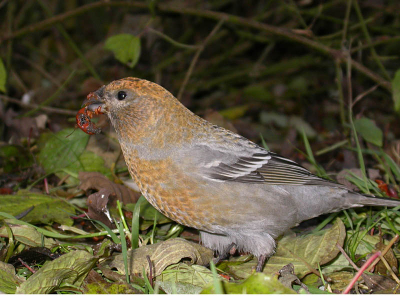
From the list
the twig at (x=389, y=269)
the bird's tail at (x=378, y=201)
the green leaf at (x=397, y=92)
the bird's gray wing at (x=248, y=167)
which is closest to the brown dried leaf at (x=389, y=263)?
the twig at (x=389, y=269)

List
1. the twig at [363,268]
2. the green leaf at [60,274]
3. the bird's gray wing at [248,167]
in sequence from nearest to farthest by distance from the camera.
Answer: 1. the twig at [363,268]
2. the green leaf at [60,274]
3. the bird's gray wing at [248,167]

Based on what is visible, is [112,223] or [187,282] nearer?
[187,282]

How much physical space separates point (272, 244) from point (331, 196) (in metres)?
0.63

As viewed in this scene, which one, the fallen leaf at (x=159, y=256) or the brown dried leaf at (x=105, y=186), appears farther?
the brown dried leaf at (x=105, y=186)

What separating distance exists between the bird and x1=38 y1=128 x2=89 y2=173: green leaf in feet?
3.24

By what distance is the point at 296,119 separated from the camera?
271 inches

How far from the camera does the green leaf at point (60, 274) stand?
2729 millimetres

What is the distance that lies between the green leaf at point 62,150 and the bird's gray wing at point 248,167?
4.97 feet

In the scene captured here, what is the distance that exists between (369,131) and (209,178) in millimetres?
2010

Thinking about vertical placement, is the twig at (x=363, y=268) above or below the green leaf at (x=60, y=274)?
above

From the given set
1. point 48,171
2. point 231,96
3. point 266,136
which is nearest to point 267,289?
point 48,171

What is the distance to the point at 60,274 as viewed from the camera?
112 inches

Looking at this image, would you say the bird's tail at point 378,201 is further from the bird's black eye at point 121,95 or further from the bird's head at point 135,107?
the bird's black eye at point 121,95

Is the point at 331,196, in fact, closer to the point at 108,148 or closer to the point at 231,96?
the point at 108,148
